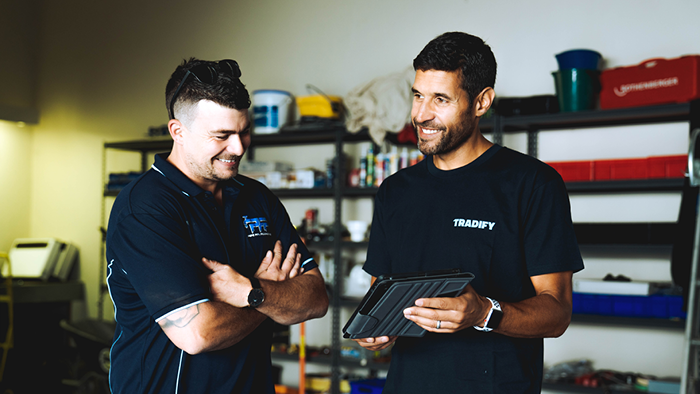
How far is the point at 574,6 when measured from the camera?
4129mm

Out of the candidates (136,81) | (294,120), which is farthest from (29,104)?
(294,120)

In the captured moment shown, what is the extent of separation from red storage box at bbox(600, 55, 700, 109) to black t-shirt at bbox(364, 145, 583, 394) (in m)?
2.28

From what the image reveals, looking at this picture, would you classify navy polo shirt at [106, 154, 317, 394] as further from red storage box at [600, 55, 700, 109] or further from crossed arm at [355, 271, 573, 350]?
red storage box at [600, 55, 700, 109]

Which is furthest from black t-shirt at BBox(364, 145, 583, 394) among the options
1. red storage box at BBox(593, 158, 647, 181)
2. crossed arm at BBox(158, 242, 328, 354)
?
red storage box at BBox(593, 158, 647, 181)

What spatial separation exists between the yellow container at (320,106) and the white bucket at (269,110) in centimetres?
19

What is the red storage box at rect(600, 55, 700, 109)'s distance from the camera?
3438 millimetres

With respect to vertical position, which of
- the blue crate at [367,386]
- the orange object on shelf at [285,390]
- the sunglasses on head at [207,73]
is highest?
the sunglasses on head at [207,73]

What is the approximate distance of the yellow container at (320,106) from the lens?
15.0 ft

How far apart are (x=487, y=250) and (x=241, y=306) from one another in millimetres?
680

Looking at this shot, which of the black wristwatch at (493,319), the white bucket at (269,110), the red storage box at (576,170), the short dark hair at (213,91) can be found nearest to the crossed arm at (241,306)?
the short dark hair at (213,91)

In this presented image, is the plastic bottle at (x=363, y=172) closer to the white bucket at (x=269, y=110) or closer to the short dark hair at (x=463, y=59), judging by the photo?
the white bucket at (x=269, y=110)

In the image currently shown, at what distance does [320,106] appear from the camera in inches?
181

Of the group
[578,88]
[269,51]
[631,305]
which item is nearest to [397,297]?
[631,305]

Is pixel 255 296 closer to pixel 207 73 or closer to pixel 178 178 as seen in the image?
pixel 178 178
